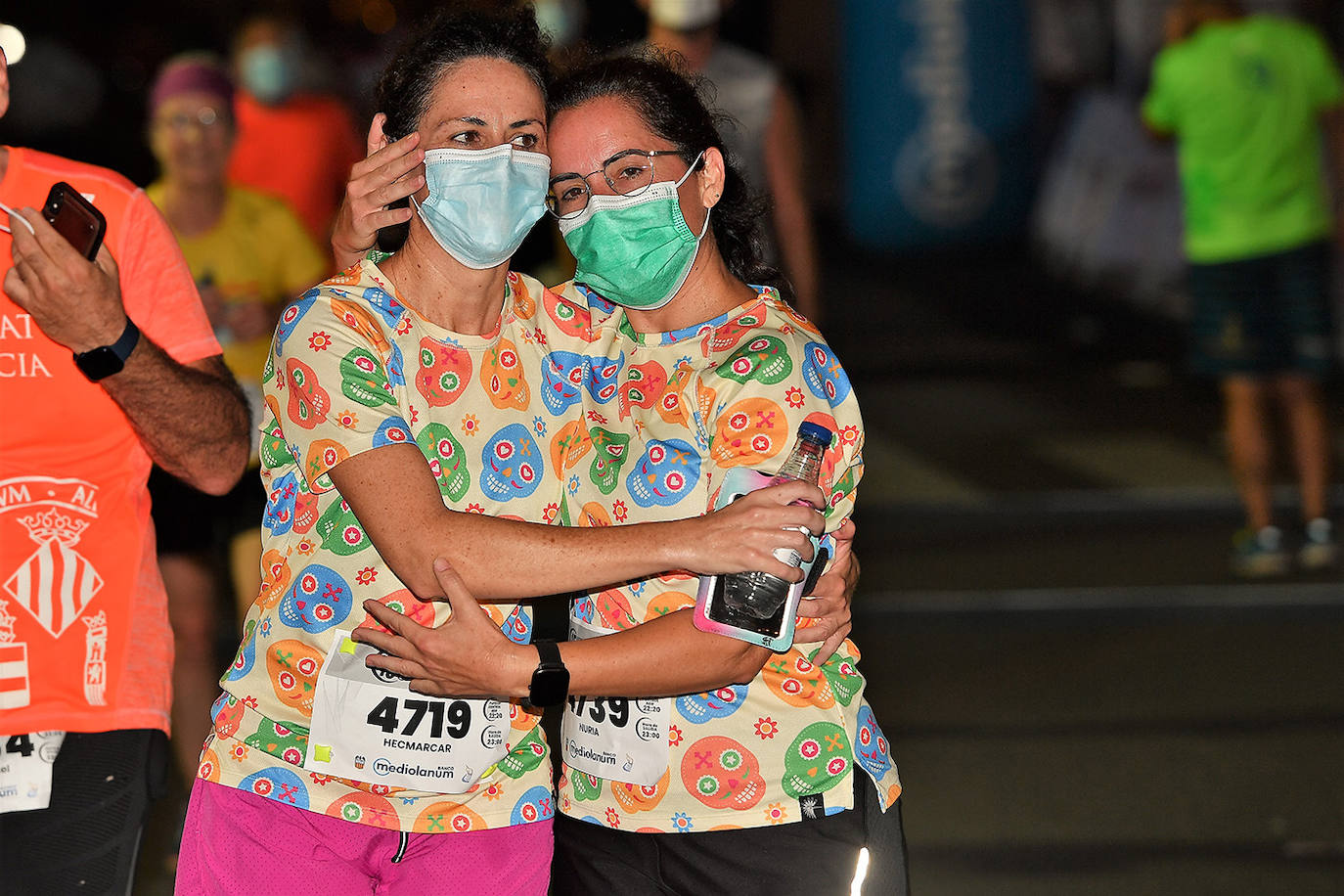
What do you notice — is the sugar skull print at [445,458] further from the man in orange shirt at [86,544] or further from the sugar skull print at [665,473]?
the man in orange shirt at [86,544]

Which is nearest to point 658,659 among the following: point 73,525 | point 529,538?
point 529,538

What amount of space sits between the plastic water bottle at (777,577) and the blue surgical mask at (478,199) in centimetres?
55

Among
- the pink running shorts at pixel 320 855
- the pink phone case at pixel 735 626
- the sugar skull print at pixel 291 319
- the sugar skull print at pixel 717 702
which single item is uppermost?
the sugar skull print at pixel 291 319

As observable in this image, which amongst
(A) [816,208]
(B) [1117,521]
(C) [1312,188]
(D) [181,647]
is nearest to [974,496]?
(B) [1117,521]

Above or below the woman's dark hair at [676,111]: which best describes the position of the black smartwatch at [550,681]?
below

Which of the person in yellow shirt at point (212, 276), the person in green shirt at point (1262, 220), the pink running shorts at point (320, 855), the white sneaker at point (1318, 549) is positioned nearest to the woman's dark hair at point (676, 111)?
the pink running shorts at point (320, 855)

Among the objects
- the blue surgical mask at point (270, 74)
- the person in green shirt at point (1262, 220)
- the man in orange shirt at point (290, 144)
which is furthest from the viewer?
the person in green shirt at point (1262, 220)

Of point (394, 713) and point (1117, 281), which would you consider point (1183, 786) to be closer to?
point (394, 713)

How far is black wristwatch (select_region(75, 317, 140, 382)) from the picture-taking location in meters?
2.39

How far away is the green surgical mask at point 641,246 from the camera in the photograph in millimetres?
2449

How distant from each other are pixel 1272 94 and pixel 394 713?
5.79 meters

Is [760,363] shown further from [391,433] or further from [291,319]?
[291,319]

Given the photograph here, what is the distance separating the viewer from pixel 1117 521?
796cm

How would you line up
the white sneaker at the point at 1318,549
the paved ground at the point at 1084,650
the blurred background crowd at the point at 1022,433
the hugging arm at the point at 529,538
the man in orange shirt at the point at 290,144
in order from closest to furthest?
the hugging arm at the point at 529,538 < the paved ground at the point at 1084,650 < the blurred background crowd at the point at 1022,433 < the man in orange shirt at the point at 290,144 < the white sneaker at the point at 1318,549
